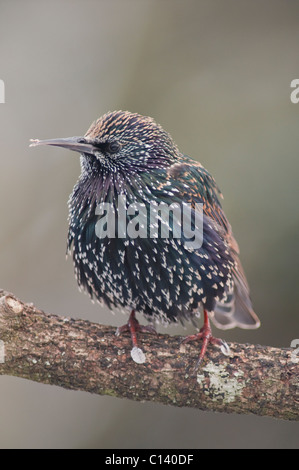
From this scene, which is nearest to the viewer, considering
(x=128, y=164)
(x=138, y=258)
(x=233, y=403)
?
(x=233, y=403)

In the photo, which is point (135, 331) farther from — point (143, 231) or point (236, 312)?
point (236, 312)

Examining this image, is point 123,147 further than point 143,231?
Yes

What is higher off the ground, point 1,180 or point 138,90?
point 138,90

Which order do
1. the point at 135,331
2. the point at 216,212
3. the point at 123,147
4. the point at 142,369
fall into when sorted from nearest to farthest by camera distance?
the point at 142,369 < the point at 135,331 < the point at 123,147 < the point at 216,212

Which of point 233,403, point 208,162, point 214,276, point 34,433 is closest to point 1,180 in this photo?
point 208,162

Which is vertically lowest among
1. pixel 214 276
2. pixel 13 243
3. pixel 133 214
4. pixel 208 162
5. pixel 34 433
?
pixel 34 433

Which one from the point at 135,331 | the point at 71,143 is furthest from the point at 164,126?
the point at 135,331

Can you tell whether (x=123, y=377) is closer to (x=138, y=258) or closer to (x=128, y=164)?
(x=138, y=258)

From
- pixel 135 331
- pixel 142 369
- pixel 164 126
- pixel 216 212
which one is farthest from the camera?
pixel 164 126
